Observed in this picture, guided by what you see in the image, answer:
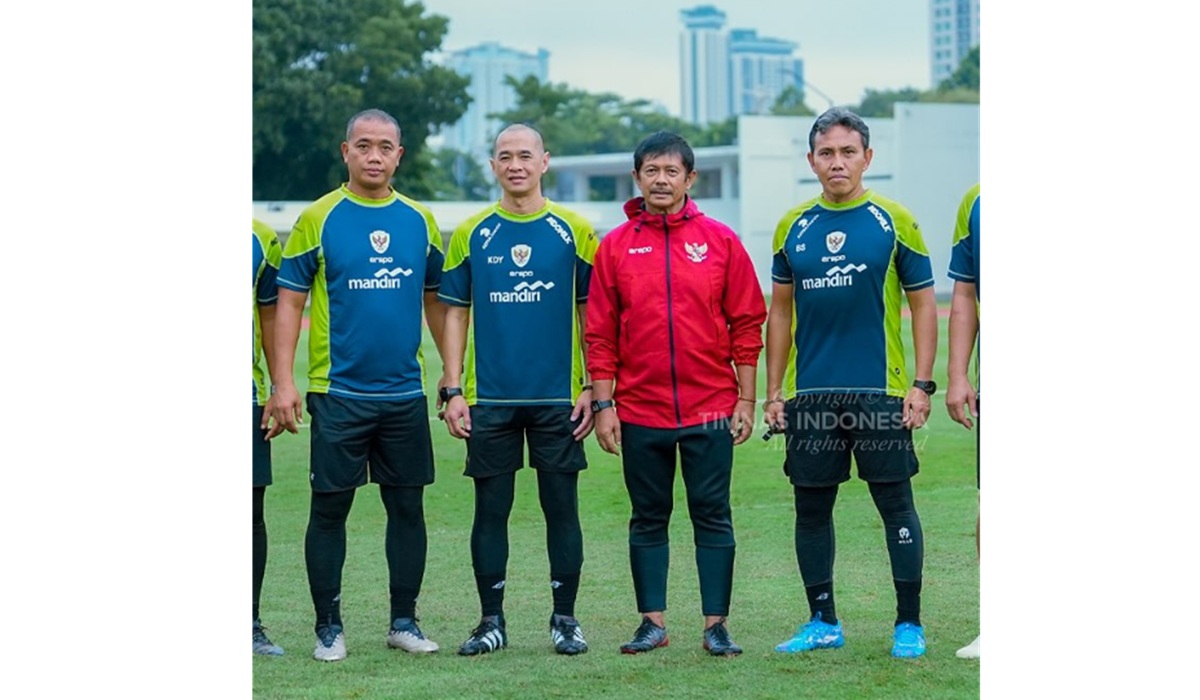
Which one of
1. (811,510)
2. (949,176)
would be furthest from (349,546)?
(949,176)

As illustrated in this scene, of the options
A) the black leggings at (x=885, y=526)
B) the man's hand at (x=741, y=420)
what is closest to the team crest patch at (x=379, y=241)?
the man's hand at (x=741, y=420)

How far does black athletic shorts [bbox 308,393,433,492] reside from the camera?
5.06m

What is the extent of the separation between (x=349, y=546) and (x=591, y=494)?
6.19 ft

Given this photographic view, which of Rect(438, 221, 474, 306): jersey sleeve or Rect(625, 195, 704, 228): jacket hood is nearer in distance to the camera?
Rect(625, 195, 704, 228): jacket hood

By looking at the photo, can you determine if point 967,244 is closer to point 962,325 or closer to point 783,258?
point 962,325

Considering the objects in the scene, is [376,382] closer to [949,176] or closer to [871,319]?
[871,319]

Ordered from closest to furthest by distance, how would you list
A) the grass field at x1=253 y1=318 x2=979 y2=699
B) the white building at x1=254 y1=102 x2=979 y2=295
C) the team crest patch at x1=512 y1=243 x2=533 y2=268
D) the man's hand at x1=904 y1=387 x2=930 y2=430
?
the grass field at x1=253 y1=318 x2=979 y2=699
the man's hand at x1=904 y1=387 x2=930 y2=430
the team crest patch at x1=512 y1=243 x2=533 y2=268
the white building at x1=254 y1=102 x2=979 y2=295

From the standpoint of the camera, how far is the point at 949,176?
34.3m

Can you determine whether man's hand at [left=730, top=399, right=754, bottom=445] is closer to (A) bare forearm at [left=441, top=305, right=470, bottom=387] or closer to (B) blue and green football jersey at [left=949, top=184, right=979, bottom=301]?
(B) blue and green football jersey at [left=949, top=184, right=979, bottom=301]

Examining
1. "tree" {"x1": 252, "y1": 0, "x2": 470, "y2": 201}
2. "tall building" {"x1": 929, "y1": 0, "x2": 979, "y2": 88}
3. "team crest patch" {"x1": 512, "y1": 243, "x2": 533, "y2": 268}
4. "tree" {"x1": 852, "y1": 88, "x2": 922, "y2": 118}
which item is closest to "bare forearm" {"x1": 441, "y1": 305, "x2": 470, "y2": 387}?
"team crest patch" {"x1": 512, "y1": 243, "x2": 533, "y2": 268}

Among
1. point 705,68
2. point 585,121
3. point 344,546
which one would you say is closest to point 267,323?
point 344,546

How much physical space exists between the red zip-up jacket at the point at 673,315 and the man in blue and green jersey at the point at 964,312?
2.03 feet

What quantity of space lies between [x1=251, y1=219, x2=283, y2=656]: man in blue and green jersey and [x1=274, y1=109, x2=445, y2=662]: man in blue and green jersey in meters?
0.19

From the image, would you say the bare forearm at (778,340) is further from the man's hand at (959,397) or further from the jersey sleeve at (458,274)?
the jersey sleeve at (458,274)
